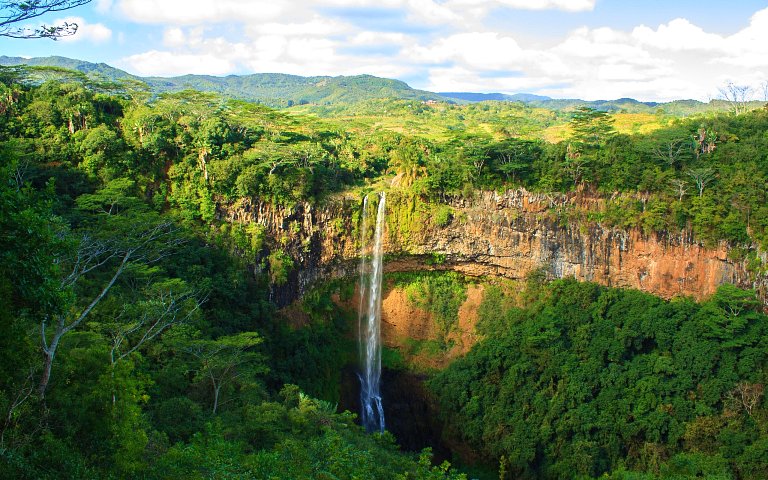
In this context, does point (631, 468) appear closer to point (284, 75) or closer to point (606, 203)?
point (606, 203)

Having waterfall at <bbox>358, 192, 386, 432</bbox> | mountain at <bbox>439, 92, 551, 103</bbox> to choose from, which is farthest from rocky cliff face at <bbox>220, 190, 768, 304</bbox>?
mountain at <bbox>439, 92, 551, 103</bbox>

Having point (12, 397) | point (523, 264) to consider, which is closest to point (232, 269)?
point (523, 264)

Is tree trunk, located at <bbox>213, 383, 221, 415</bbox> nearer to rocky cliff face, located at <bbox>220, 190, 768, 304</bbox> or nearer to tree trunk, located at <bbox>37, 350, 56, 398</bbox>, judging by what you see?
tree trunk, located at <bbox>37, 350, 56, 398</bbox>

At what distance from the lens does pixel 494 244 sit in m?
25.5

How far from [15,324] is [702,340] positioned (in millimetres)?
20905

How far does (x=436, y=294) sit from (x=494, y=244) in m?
3.56

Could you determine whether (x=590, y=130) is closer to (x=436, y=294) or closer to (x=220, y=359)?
(x=436, y=294)

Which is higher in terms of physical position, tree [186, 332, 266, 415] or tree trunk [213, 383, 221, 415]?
tree [186, 332, 266, 415]

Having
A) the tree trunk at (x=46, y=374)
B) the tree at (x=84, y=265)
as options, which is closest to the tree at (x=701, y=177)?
the tree at (x=84, y=265)

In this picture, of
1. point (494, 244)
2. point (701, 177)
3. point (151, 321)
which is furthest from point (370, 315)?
point (701, 177)

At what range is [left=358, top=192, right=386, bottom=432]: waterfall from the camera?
24.8 metres

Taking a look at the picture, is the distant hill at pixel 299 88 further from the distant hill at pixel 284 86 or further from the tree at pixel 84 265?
the tree at pixel 84 265

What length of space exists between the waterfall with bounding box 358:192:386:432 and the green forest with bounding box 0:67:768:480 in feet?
2.19

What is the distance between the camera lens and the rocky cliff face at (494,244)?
2289 centimetres
